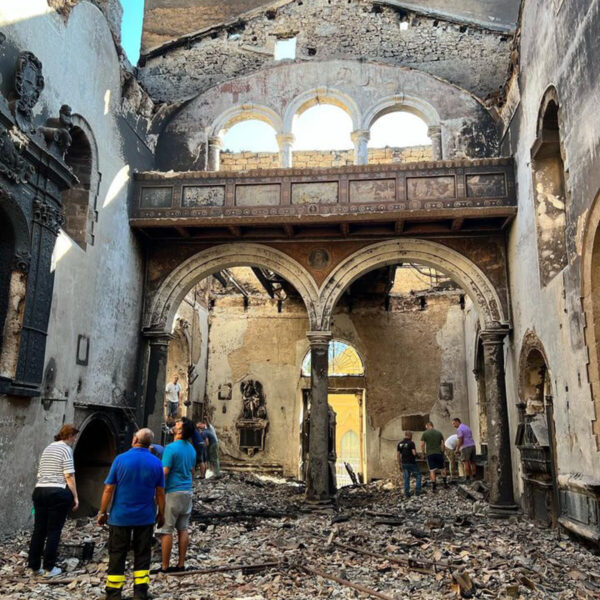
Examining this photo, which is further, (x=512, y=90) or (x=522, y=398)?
(x=512, y=90)

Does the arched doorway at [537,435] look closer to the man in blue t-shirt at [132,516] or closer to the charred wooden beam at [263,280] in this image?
the man in blue t-shirt at [132,516]

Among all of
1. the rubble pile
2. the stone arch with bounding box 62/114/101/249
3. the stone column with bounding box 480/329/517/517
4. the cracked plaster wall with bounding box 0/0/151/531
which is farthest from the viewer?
the stone column with bounding box 480/329/517/517

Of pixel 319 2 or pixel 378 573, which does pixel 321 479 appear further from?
pixel 319 2

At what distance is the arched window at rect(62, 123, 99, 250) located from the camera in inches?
380

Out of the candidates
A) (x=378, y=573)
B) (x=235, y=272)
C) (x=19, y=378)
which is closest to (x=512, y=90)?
(x=378, y=573)

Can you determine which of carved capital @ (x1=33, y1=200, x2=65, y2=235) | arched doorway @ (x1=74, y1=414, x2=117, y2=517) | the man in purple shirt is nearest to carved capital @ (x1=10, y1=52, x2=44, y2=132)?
carved capital @ (x1=33, y1=200, x2=65, y2=235)

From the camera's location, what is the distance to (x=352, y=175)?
1112cm

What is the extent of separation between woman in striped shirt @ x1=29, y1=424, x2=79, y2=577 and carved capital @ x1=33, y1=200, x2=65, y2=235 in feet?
11.1

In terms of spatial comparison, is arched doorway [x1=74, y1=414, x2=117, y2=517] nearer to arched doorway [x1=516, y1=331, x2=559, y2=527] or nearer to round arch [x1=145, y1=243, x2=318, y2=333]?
round arch [x1=145, y1=243, x2=318, y2=333]

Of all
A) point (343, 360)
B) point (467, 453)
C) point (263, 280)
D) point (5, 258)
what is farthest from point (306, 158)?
point (5, 258)

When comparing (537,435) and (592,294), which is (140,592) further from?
(537,435)

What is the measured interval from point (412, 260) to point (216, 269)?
12.7ft

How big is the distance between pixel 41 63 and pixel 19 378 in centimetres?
422

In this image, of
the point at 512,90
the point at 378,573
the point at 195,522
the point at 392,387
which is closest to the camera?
the point at 378,573
